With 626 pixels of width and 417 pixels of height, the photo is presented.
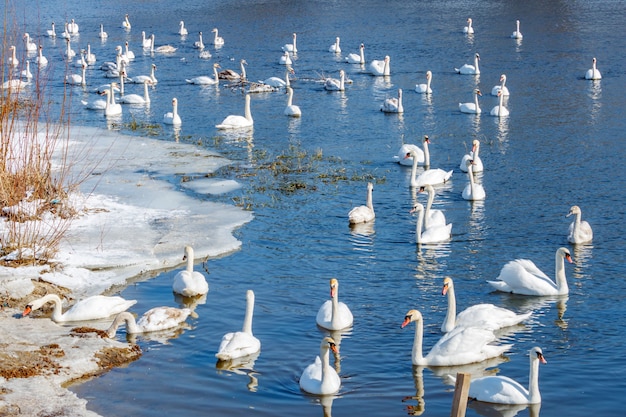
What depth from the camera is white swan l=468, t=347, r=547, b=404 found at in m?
11.2

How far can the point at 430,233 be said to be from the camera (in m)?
17.7

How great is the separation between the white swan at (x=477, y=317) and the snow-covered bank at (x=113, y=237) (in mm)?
4523

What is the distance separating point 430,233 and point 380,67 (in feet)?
66.6

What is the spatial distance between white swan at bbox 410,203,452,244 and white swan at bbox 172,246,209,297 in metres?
4.41

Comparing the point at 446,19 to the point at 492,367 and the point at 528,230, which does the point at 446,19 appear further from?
the point at 492,367

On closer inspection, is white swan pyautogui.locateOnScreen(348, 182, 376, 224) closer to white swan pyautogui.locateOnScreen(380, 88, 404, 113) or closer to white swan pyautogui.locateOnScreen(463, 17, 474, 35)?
white swan pyautogui.locateOnScreen(380, 88, 404, 113)

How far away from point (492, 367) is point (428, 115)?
17912 mm

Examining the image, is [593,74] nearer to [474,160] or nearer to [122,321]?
[474,160]

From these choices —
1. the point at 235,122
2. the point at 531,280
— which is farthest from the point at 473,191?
the point at 235,122

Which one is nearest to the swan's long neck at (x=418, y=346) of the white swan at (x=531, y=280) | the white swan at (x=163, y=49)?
the white swan at (x=531, y=280)

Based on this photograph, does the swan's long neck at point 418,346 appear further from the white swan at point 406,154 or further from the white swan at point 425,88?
the white swan at point 425,88

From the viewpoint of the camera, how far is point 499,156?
80.0 feet

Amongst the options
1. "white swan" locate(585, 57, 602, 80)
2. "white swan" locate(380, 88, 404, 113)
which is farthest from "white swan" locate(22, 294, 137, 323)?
"white swan" locate(585, 57, 602, 80)

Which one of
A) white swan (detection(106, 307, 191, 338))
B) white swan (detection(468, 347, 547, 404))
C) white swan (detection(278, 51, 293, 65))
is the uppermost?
white swan (detection(278, 51, 293, 65))
